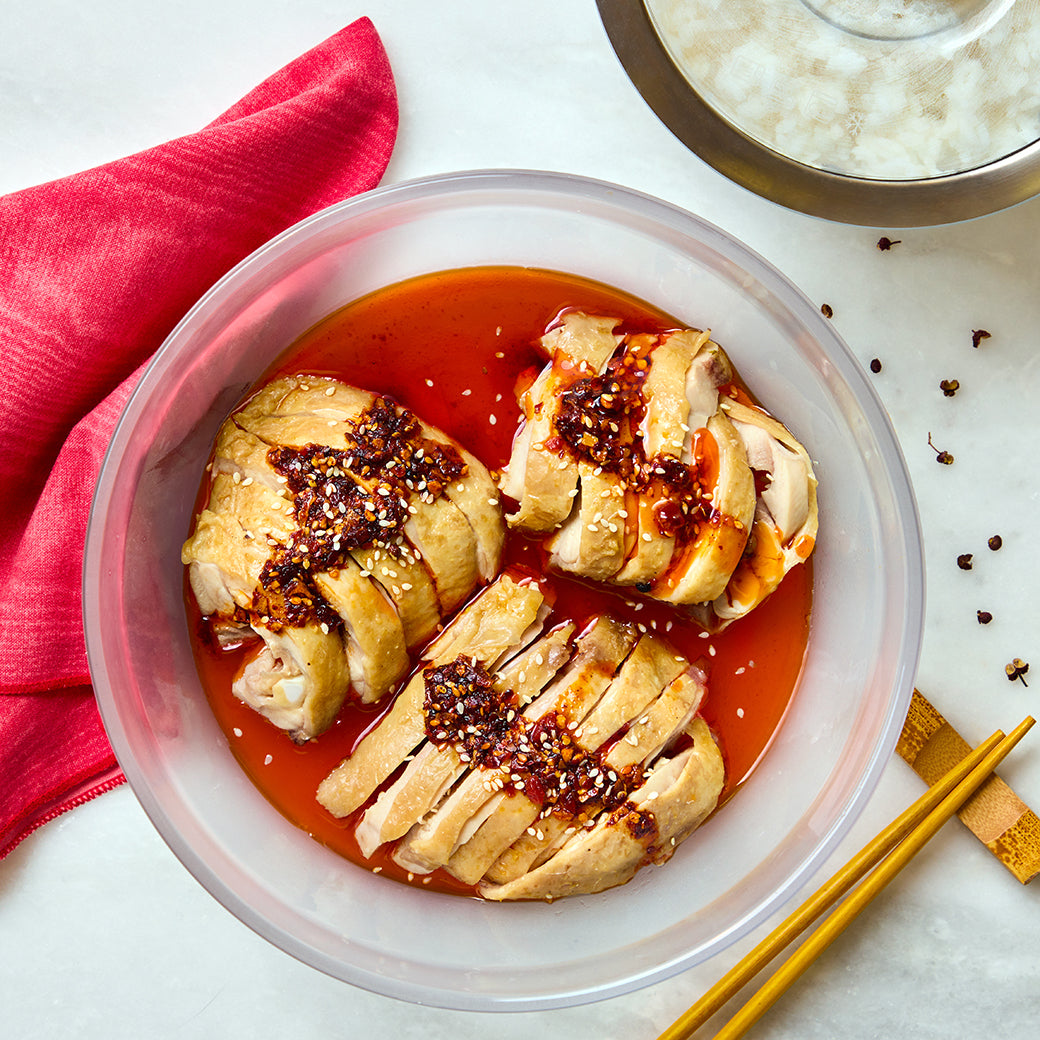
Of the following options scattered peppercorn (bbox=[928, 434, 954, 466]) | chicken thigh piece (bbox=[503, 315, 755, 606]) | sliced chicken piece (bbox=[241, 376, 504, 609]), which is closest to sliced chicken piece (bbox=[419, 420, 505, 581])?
sliced chicken piece (bbox=[241, 376, 504, 609])

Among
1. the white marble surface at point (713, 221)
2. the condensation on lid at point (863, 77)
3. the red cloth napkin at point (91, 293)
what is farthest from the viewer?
the white marble surface at point (713, 221)

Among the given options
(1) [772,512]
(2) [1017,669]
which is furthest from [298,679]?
(2) [1017,669]

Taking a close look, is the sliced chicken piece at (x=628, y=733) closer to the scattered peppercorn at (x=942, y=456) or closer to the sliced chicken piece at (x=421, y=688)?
the sliced chicken piece at (x=421, y=688)

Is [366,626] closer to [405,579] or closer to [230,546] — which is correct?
[405,579]

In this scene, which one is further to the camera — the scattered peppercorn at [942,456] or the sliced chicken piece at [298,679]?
the scattered peppercorn at [942,456]

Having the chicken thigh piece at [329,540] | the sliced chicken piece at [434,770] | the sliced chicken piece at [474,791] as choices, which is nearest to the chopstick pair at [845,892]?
the sliced chicken piece at [474,791]

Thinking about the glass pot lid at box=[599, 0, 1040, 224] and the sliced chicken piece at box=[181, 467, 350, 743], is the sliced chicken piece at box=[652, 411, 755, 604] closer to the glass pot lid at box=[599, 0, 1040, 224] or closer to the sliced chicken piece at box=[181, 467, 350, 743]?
the glass pot lid at box=[599, 0, 1040, 224]
